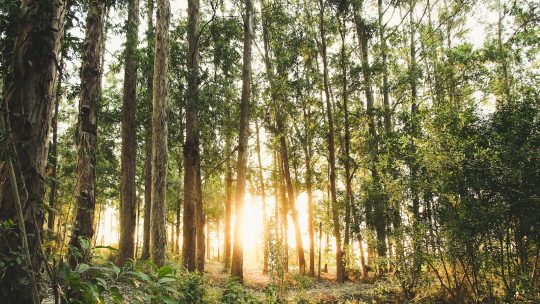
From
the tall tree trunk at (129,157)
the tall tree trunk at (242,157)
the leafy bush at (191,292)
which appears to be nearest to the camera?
the leafy bush at (191,292)

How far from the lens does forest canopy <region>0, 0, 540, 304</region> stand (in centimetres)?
215

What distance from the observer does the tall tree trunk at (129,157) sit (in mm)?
10511

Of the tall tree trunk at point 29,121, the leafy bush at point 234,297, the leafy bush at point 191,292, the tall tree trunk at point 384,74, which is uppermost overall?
the tall tree trunk at point 384,74

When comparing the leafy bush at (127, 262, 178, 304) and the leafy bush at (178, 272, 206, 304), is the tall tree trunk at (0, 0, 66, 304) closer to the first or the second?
the leafy bush at (127, 262, 178, 304)

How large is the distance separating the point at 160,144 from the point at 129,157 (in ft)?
12.2

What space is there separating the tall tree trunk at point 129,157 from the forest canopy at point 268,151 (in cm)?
5

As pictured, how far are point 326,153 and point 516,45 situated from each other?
40.9 feet

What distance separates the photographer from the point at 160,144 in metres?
7.70

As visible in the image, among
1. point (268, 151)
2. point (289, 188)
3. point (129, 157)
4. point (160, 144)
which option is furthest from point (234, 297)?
point (268, 151)

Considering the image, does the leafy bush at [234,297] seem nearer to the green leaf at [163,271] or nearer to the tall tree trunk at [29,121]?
the green leaf at [163,271]

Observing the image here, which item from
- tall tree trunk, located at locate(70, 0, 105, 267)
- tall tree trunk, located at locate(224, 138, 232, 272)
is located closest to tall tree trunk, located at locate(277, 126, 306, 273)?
tall tree trunk, located at locate(224, 138, 232, 272)

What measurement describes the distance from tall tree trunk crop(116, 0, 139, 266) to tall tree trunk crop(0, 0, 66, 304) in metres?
8.72

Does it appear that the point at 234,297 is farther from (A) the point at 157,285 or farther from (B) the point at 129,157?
(B) the point at 129,157

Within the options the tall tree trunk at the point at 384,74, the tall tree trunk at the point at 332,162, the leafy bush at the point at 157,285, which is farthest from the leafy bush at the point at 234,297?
the tall tree trunk at the point at 384,74
